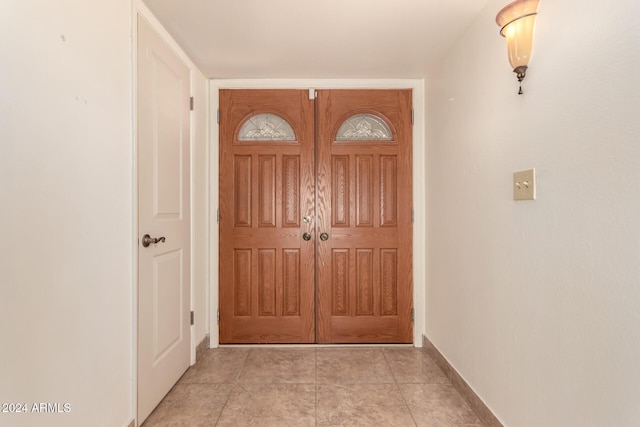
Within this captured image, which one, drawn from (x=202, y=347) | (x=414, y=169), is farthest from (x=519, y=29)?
(x=202, y=347)

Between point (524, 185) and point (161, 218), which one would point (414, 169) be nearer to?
point (524, 185)

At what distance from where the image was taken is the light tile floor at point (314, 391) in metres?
1.78

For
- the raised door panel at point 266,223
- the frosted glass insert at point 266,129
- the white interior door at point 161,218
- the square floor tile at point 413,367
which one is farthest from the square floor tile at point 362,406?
the frosted glass insert at point 266,129

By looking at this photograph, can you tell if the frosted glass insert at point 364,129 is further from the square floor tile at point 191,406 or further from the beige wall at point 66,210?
the square floor tile at point 191,406

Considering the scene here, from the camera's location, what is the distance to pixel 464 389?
1953mm

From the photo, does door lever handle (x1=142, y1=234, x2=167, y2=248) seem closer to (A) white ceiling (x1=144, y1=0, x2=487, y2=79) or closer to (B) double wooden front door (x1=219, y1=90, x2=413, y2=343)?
(B) double wooden front door (x1=219, y1=90, x2=413, y2=343)

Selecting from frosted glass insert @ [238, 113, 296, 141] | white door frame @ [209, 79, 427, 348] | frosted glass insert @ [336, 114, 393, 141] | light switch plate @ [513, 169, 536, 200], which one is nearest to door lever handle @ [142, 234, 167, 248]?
white door frame @ [209, 79, 427, 348]

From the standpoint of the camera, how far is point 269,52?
2271mm

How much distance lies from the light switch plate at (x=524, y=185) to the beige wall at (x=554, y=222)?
34 millimetres

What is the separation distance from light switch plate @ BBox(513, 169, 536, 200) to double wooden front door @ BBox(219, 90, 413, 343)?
133 cm

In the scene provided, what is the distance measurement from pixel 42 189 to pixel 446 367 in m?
2.41

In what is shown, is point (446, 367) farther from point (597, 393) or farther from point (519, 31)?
point (519, 31)

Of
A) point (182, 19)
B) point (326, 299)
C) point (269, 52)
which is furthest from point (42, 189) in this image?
point (326, 299)

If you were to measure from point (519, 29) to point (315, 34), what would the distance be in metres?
1.16
